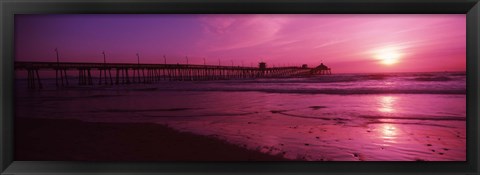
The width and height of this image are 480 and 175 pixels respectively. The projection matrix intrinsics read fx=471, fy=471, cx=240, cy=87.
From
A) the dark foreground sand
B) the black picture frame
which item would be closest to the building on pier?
the black picture frame

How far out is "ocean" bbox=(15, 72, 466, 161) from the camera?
2436mm

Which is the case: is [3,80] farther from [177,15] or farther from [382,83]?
[382,83]

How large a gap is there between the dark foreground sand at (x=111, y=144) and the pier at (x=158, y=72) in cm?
26

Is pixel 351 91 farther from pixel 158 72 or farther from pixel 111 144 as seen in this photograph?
pixel 111 144

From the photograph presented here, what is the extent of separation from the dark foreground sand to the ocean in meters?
0.05

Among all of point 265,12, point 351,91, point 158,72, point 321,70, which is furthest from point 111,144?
point 351,91

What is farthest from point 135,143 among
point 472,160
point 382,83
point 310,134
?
point 472,160

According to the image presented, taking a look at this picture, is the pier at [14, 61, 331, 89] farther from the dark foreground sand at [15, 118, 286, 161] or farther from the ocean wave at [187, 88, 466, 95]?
the dark foreground sand at [15, 118, 286, 161]

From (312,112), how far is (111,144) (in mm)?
1084

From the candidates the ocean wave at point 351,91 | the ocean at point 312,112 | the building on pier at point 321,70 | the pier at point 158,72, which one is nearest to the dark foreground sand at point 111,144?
the ocean at point 312,112

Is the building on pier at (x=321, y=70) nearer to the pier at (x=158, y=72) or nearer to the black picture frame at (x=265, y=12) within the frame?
the pier at (x=158, y=72)

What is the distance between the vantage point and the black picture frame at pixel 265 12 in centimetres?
236

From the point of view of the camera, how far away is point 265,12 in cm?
237

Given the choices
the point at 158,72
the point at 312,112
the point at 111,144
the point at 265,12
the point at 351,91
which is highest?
the point at 265,12
